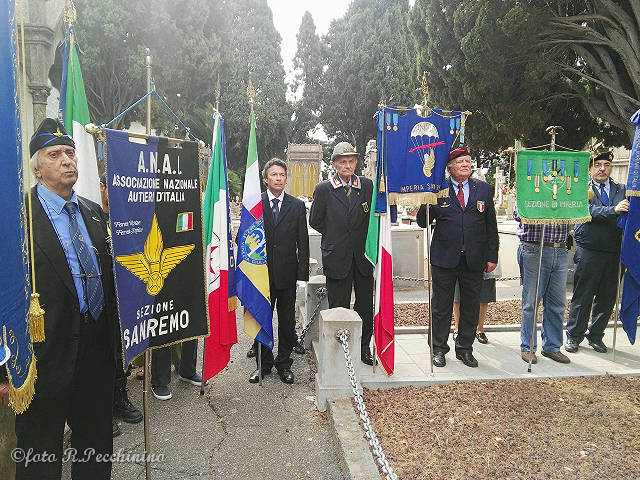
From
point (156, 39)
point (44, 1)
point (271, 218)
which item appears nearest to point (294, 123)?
point (156, 39)

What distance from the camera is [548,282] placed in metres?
4.75

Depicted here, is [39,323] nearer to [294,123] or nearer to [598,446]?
[598,446]

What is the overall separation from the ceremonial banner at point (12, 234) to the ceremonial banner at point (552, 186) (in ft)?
13.5

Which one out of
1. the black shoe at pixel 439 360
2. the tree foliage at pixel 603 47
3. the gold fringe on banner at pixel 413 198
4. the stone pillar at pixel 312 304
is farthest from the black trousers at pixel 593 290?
the tree foliage at pixel 603 47

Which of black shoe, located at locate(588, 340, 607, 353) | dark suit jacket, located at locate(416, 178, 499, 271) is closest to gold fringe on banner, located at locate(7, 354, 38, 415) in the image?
dark suit jacket, located at locate(416, 178, 499, 271)

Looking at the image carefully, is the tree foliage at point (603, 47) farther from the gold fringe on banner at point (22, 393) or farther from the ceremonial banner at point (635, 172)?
the gold fringe on banner at point (22, 393)

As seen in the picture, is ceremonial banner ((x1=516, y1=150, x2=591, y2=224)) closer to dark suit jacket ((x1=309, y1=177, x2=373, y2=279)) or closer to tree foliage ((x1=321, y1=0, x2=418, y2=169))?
dark suit jacket ((x1=309, y1=177, x2=373, y2=279))

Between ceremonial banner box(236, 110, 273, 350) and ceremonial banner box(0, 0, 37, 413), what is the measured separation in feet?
9.25

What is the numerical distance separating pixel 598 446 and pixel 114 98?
756 inches

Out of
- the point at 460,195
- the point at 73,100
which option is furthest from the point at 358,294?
the point at 73,100

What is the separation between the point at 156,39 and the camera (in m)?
18.5

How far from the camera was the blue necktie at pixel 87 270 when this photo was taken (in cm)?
237

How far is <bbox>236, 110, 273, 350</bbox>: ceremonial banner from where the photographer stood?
446 cm

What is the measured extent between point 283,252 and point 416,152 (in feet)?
5.46
